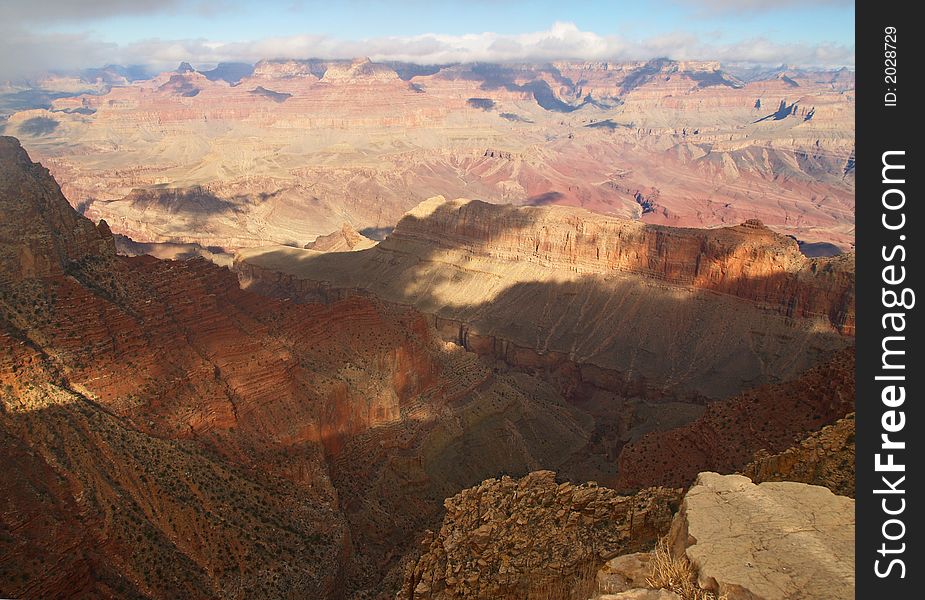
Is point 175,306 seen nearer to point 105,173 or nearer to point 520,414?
point 520,414

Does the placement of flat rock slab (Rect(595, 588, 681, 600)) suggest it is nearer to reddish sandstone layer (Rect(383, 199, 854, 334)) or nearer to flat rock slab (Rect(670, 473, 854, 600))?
flat rock slab (Rect(670, 473, 854, 600))

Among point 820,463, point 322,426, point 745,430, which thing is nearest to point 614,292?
point 322,426

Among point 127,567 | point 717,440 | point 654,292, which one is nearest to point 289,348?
point 127,567

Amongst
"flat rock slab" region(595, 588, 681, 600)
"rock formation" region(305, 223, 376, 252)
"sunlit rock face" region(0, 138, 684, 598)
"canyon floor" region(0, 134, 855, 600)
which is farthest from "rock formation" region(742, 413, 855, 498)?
"rock formation" region(305, 223, 376, 252)

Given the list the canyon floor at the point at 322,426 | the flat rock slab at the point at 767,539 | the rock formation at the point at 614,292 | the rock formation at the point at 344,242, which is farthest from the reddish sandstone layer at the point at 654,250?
the flat rock slab at the point at 767,539

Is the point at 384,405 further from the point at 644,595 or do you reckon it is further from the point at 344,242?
the point at 344,242
